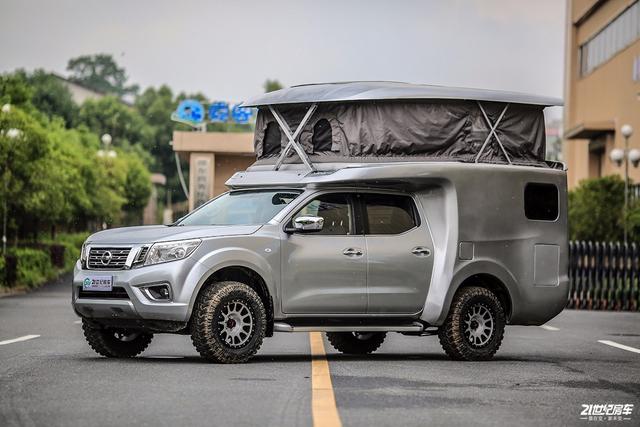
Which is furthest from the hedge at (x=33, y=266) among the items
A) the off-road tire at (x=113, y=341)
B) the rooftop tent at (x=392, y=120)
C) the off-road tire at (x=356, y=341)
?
the off-road tire at (x=113, y=341)

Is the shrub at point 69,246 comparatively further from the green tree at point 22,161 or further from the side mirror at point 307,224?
the side mirror at point 307,224

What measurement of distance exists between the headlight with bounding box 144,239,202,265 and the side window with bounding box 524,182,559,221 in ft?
13.6

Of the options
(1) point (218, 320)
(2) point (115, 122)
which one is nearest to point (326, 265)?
(1) point (218, 320)

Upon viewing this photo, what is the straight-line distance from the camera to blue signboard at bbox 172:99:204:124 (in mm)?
67250

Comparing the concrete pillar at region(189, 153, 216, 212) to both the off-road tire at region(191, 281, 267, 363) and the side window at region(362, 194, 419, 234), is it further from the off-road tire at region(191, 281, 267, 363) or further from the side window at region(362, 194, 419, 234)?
the off-road tire at region(191, 281, 267, 363)

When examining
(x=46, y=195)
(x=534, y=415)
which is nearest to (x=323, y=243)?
(x=534, y=415)

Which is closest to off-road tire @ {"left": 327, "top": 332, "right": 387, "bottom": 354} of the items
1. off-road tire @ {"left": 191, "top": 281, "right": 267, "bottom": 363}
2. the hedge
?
off-road tire @ {"left": 191, "top": 281, "right": 267, "bottom": 363}

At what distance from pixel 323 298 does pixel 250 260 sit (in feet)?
2.94

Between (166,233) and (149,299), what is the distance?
0.68 metres

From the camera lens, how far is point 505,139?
52.0 feet

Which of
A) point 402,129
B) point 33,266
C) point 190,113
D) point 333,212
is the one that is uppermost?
point 190,113

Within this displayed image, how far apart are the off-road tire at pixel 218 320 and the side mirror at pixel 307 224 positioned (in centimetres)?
80

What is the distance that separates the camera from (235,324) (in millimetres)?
13273

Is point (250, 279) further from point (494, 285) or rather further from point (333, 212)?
point (494, 285)
